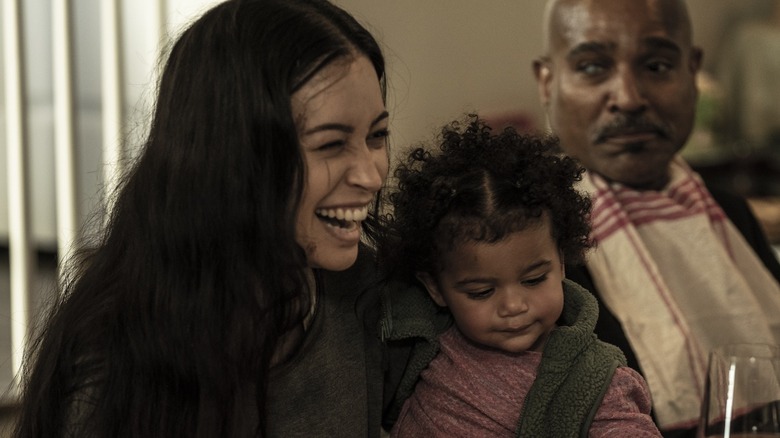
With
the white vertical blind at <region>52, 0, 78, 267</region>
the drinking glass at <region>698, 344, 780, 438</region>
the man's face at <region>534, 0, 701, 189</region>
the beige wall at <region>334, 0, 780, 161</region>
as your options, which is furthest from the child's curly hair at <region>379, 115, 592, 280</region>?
the beige wall at <region>334, 0, 780, 161</region>

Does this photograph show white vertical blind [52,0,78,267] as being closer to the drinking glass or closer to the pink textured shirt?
the pink textured shirt

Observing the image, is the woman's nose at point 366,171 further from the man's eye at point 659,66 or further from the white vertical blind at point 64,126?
the white vertical blind at point 64,126

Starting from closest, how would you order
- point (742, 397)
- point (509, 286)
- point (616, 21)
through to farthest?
point (742, 397) < point (509, 286) < point (616, 21)

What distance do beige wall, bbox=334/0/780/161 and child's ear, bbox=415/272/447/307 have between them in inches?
79.5

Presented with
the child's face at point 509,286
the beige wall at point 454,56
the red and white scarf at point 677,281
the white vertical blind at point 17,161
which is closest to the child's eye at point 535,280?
the child's face at point 509,286

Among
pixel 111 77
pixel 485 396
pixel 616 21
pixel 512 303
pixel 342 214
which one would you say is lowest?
pixel 485 396

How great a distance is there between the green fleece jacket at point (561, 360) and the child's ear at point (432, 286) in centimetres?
3

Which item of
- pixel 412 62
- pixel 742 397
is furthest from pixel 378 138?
pixel 412 62

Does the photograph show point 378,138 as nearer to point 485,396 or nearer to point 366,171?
point 366,171

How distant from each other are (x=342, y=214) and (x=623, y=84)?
813mm

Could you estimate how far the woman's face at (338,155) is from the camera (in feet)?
3.76

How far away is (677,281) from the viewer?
1.83 meters

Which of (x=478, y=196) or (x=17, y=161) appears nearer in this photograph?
(x=478, y=196)

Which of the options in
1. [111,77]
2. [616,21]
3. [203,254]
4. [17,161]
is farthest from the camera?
[111,77]
